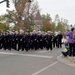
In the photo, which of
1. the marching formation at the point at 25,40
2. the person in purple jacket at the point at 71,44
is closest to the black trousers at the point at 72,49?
the person in purple jacket at the point at 71,44

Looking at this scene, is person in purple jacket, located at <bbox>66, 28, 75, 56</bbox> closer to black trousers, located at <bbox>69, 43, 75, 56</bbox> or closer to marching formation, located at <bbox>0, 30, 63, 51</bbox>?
black trousers, located at <bbox>69, 43, 75, 56</bbox>

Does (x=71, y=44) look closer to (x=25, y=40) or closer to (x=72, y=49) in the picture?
(x=72, y=49)

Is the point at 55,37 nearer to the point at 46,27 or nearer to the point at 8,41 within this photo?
the point at 8,41

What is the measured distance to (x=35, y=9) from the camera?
61.0m

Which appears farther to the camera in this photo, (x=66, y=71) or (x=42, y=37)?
(x=42, y=37)

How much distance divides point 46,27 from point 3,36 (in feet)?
176

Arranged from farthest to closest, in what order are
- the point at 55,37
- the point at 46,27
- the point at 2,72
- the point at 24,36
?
the point at 46,27 < the point at 55,37 < the point at 24,36 < the point at 2,72

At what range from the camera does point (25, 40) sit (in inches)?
868

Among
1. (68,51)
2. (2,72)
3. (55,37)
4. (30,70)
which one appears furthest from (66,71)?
(55,37)

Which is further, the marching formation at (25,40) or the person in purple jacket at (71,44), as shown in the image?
the marching formation at (25,40)

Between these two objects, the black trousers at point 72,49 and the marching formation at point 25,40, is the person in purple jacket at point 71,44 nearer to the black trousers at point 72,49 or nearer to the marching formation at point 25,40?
the black trousers at point 72,49

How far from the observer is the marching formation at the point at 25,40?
22.1 meters

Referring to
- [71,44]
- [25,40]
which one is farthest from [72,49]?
[25,40]

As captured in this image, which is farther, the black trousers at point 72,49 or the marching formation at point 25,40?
the marching formation at point 25,40
